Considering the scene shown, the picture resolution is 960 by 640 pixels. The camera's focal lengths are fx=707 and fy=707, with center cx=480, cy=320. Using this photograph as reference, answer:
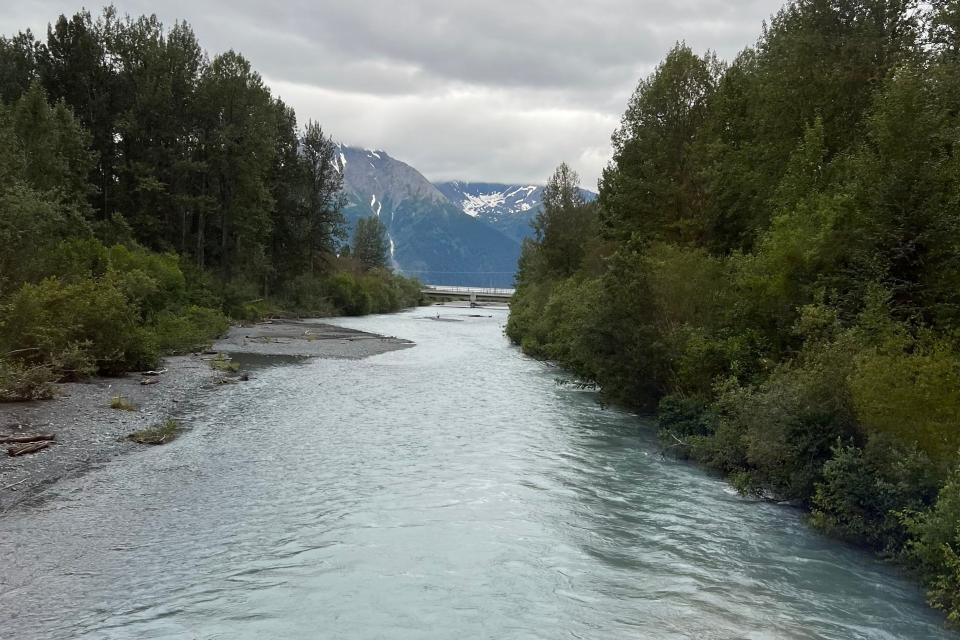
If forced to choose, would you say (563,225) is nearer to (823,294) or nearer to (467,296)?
(823,294)

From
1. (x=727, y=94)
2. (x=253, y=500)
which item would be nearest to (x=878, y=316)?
(x=253, y=500)

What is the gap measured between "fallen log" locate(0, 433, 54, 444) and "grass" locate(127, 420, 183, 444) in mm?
2022

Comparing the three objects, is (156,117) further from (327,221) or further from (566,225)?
(566,225)

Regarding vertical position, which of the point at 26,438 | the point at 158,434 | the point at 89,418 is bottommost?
the point at 158,434

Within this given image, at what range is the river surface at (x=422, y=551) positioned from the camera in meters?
9.41

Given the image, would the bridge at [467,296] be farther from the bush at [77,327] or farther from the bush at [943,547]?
the bush at [943,547]

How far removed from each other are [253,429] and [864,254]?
55.6ft

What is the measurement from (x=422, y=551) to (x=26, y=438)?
35.5 feet

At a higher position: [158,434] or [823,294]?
[823,294]

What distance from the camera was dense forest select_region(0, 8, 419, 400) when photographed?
2586 cm

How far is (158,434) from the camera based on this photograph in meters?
19.1

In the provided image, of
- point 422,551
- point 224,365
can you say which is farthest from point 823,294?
point 224,365

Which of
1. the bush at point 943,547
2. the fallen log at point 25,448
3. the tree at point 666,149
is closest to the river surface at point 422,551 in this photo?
the bush at point 943,547

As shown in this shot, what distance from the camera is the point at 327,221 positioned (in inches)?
3275
